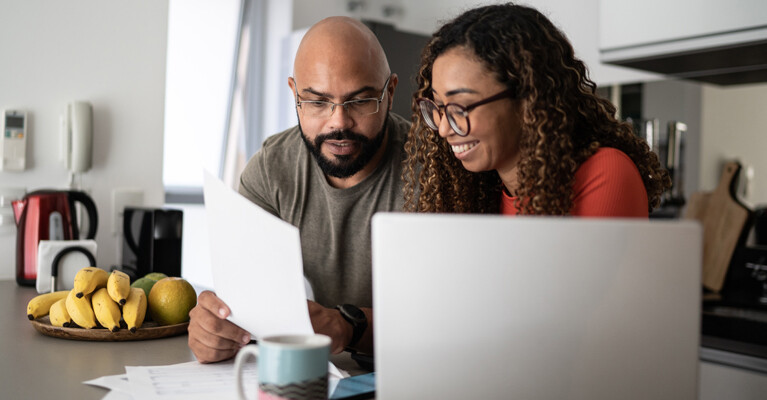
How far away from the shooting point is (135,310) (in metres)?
1.28

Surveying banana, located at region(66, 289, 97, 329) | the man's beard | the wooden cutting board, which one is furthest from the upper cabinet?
banana, located at region(66, 289, 97, 329)

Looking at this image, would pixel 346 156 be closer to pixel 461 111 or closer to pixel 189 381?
pixel 461 111

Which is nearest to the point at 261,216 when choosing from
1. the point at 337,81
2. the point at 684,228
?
the point at 684,228

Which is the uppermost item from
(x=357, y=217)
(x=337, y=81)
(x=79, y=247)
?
(x=337, y=81)

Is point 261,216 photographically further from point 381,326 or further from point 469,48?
point 469,48

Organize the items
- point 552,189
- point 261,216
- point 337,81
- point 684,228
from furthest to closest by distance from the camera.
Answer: point 337,81 → point 552,189 → point 261,216 → point 684,228

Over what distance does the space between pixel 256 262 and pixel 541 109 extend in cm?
58

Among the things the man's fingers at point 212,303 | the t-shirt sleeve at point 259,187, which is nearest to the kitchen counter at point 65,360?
the man's fingers at point 212,303

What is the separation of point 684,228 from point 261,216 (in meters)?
0.45

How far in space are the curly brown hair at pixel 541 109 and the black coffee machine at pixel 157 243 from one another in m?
0.94

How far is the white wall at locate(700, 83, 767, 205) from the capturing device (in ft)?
7.52

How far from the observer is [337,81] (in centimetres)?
151

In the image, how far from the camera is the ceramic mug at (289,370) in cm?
67

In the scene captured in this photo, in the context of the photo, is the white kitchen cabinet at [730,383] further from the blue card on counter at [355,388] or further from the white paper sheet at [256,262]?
the white paper sheet at [256,262]
